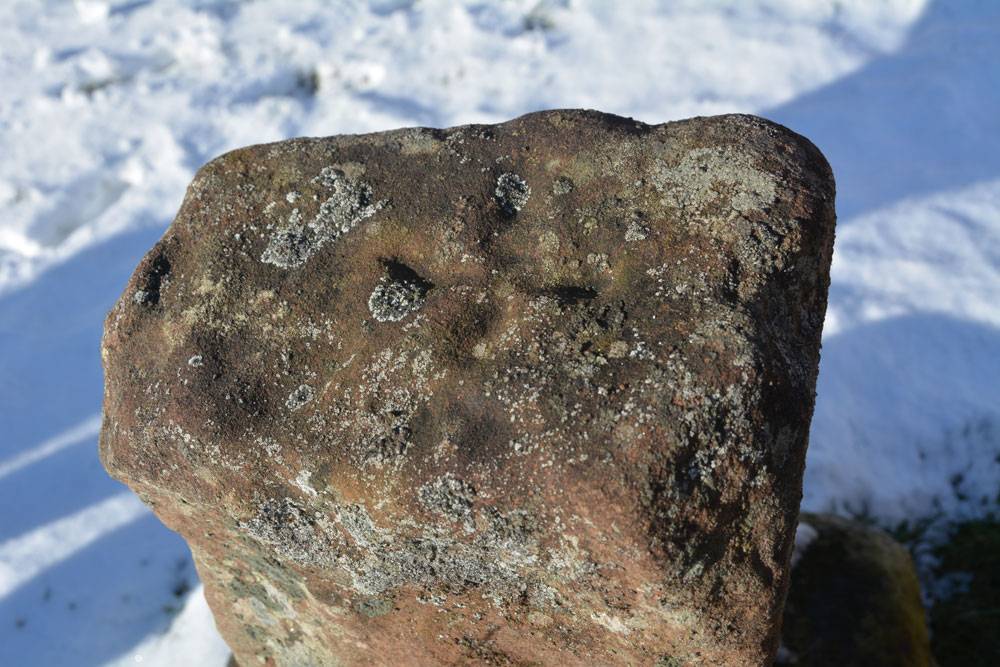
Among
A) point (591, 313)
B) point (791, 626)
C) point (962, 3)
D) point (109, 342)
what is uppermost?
point (962, 3)

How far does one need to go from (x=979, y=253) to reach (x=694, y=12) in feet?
5.68

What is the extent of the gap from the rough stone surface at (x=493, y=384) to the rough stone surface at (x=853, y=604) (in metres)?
0.87

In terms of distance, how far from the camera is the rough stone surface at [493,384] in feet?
4.00

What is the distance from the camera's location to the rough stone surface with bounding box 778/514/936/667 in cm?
209

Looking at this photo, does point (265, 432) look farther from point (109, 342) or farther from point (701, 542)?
point (701, 542)

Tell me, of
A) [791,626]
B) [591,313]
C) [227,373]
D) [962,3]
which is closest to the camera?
[591,313]

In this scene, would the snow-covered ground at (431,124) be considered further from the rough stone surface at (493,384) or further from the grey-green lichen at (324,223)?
the grey-green lichen at (324,223)

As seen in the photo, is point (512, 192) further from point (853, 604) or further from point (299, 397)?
point (853, 604)

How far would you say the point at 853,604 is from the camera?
2.17m

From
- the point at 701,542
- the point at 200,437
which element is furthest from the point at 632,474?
the point at 200,437

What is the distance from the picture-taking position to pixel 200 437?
55.4 inches

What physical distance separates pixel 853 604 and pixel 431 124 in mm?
2555

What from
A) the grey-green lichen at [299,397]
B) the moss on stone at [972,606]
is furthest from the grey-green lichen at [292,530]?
the moss on stone at [972,606]

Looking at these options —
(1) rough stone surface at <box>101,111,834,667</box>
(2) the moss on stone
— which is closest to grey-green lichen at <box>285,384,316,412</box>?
(1) rough stone surface at <box>101,111,834,667</box>
